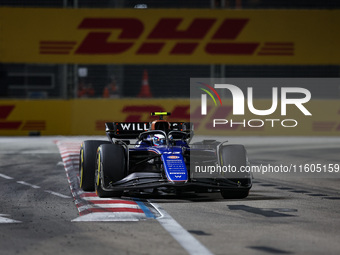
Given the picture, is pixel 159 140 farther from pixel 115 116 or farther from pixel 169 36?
pixel 169 36

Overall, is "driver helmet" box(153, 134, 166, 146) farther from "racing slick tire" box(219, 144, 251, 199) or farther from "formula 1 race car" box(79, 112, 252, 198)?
"racing slick tire" box(219, 144, 251, 199)

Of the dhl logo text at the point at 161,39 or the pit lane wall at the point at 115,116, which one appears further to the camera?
the dhl logo text at the point at 161,39

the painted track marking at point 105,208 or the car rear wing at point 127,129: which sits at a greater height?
the car rear wing at point 127,129

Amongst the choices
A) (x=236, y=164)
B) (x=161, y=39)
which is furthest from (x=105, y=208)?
(x=161, y=39)

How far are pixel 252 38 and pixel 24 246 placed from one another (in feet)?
72.8

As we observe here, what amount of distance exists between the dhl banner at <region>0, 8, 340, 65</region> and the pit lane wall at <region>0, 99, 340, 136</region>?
5.45ft

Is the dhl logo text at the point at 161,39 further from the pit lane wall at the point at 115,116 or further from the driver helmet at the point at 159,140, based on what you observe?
the driver helmet at the point at 159,140

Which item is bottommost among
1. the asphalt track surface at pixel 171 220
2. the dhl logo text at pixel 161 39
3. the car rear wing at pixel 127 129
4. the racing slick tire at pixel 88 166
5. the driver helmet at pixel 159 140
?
the asphalt track surface at pixel 171 220


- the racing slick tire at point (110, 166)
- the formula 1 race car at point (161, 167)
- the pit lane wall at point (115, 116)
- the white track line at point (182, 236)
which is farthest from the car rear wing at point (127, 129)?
the pit lane wall at point (115, 116)

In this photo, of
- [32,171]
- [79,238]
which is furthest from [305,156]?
[79,238]

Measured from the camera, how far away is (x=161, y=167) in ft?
31.0

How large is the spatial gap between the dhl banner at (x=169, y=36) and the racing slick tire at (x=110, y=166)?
58.3 feet

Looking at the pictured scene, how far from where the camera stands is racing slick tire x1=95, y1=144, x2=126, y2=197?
9.08 metres

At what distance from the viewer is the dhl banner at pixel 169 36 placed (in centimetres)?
2642
